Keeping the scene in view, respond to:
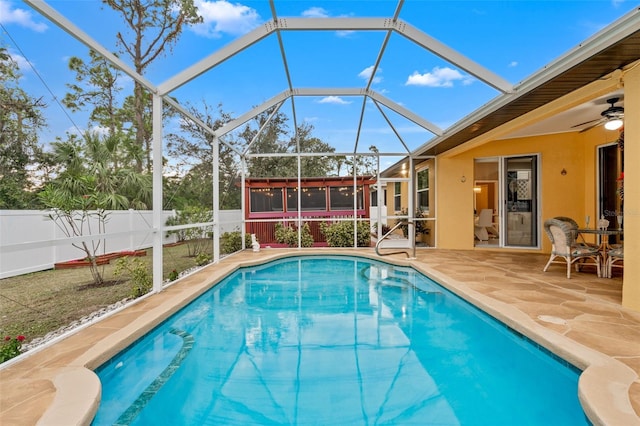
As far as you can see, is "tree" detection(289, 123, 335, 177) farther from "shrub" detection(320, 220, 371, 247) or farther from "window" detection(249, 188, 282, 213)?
"shrub" detection(320, 220, 371, 247)

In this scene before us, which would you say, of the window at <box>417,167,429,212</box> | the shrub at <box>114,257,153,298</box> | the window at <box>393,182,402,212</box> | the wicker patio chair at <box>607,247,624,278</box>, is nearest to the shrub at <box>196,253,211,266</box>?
the shrub at <box>114,257,153,298</box>

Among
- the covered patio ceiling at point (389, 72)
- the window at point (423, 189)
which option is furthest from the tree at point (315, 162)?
the window at point (423, 189)

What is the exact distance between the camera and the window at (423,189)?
9.87 metres

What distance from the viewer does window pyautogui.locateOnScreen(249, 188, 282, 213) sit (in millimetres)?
10977

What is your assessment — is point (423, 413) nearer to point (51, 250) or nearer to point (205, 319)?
point (205, 319)

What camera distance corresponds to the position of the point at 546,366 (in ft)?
9.00

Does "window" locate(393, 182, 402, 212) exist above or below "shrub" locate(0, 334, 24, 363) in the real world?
above

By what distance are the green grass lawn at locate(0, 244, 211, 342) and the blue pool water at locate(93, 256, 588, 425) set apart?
118cm

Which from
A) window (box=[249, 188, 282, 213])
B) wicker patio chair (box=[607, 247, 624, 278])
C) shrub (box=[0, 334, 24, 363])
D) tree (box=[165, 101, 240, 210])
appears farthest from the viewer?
window (box=[249, 188, 282, 213])

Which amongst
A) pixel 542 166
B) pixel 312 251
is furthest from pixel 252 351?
pixel 542 166

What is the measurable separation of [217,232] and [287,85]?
12.2 ft

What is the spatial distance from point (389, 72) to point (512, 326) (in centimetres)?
517

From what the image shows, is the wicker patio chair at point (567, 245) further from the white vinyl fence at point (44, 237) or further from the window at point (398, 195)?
the window at point (398, 195)

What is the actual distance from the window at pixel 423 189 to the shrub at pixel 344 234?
2021 mm
